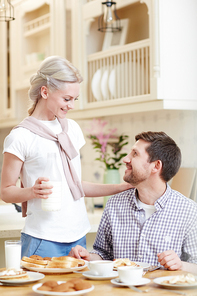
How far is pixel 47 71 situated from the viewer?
5.21 ft

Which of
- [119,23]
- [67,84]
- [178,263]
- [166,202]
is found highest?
[119,23]

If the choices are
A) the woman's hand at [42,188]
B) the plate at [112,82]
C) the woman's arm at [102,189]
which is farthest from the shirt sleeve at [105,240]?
the plate at [112,82]

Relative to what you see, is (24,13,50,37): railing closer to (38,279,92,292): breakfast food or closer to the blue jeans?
the blue jeans

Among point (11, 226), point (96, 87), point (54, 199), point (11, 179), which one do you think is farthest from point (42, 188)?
point (96, 87)

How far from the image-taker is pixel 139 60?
2.41m

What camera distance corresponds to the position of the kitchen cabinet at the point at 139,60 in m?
2.22

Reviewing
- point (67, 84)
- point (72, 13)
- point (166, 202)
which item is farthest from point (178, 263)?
point (72, 13)

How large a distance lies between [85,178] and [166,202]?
1.88 meters

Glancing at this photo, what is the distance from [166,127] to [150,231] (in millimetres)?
1206

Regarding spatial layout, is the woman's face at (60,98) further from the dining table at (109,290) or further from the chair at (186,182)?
the chair at (186,182)

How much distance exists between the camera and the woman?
60.4 inches

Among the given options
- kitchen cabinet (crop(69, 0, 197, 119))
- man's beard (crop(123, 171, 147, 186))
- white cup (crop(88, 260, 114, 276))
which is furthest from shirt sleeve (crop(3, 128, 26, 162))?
kitchen cabinet (crop(69, 0, 197, 119))

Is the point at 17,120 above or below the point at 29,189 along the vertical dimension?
above

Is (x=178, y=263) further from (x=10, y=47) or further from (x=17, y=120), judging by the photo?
(x=10, y=47)
